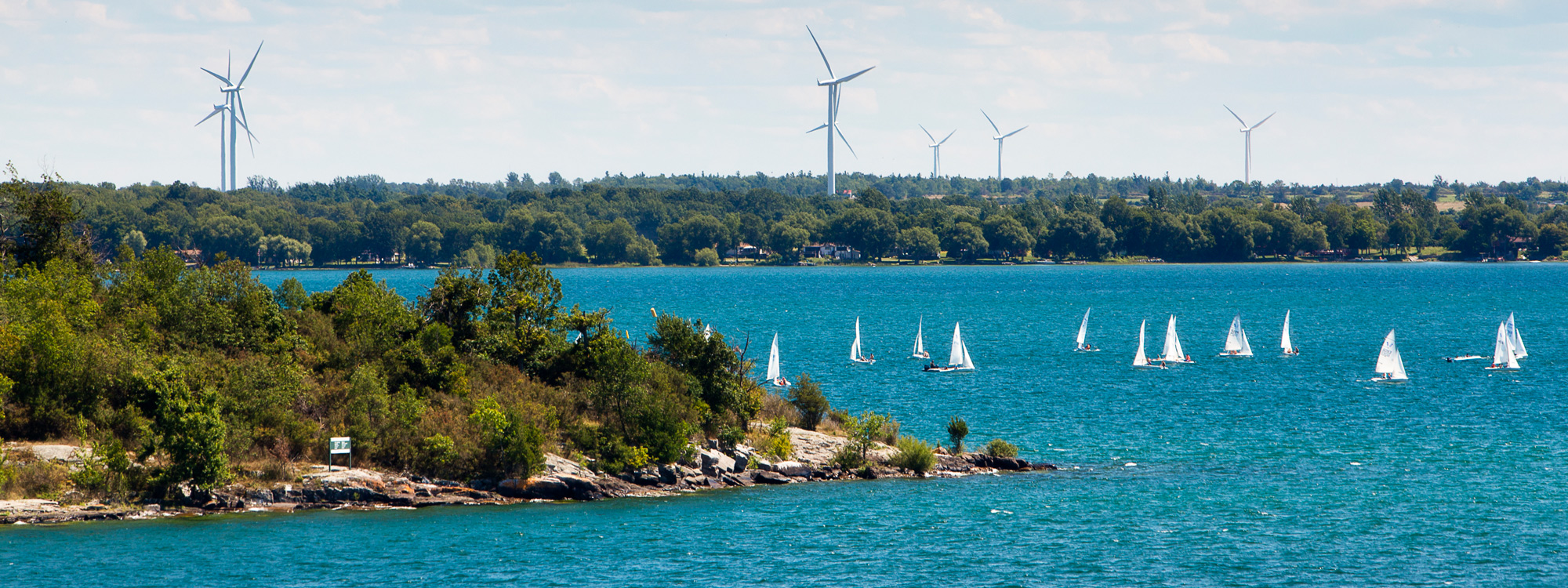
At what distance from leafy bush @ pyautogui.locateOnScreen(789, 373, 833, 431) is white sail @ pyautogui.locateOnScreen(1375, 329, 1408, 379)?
188 feet

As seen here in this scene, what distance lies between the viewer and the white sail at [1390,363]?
110 m

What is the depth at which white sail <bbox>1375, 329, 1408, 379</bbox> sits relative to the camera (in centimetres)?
10988

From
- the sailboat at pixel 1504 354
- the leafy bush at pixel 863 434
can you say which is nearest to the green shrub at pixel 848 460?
the leafy bush at pixel 863 434

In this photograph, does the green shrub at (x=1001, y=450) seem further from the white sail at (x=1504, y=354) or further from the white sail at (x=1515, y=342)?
the white sail at (x=1515, y=342)

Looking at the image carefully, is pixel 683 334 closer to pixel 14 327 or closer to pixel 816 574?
pixel 816 574

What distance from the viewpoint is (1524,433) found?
82.0 m

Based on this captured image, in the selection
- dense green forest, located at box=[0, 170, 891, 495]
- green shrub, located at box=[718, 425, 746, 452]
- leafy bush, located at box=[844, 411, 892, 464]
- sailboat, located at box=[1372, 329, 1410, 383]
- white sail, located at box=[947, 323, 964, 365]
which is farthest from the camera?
white sail, located at box=[947, 323, 964, 365]

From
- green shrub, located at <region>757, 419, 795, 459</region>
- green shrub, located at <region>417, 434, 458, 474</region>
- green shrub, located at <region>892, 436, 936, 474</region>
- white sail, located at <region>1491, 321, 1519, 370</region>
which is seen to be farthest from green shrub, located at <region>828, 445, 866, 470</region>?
white sail, located at <region>1491, 321, 1519, 370</region>

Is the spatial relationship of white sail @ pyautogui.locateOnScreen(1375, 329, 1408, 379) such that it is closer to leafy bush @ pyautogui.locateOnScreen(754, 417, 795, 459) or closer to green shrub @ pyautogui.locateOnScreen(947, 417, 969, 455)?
green shrub @ pyautogui.locateOnScreen(947, 417, 969, 455)

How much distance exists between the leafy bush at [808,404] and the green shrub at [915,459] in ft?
22.3

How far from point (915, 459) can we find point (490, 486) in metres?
20.0

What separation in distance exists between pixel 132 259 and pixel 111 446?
20970 millimetres

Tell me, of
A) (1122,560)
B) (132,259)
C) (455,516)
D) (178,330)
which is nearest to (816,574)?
(1122,560)

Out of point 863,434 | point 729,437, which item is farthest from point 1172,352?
point 729,437
